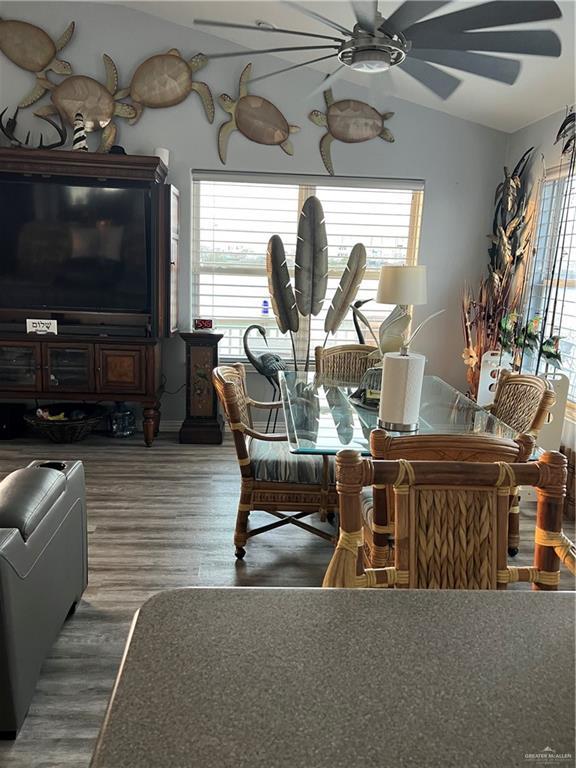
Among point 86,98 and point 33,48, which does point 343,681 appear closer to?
point 86,98

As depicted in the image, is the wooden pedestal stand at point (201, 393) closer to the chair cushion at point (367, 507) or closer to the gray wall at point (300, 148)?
the gray wall at point (300, 148)

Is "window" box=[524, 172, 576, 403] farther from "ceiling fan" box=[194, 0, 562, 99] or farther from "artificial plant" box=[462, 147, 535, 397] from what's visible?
"ceiling fan" box=[194, 0, 562, 99]

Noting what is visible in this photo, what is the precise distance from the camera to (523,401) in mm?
2844

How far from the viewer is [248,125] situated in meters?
4.55

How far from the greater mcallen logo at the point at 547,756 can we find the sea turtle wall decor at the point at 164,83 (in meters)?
4.75

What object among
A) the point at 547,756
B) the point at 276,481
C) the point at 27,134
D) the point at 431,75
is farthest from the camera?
the point at 27,134

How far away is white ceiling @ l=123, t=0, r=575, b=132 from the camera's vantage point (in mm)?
3268

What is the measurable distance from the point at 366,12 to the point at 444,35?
1.20ft

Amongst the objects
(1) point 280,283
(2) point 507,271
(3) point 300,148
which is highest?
(3) point 300,148

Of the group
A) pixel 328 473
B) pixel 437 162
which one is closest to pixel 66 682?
pixel 328 473

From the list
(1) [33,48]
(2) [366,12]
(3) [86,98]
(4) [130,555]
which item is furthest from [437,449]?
(1) [33,48]

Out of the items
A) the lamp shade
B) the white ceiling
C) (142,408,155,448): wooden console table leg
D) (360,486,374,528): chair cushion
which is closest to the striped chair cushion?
(360,486,374,528): chair cushion

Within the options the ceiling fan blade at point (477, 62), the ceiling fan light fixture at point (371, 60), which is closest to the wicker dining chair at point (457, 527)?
the ceiling fan light fixture at point (371, 60)

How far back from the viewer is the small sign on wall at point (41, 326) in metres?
Answer: 4.37
